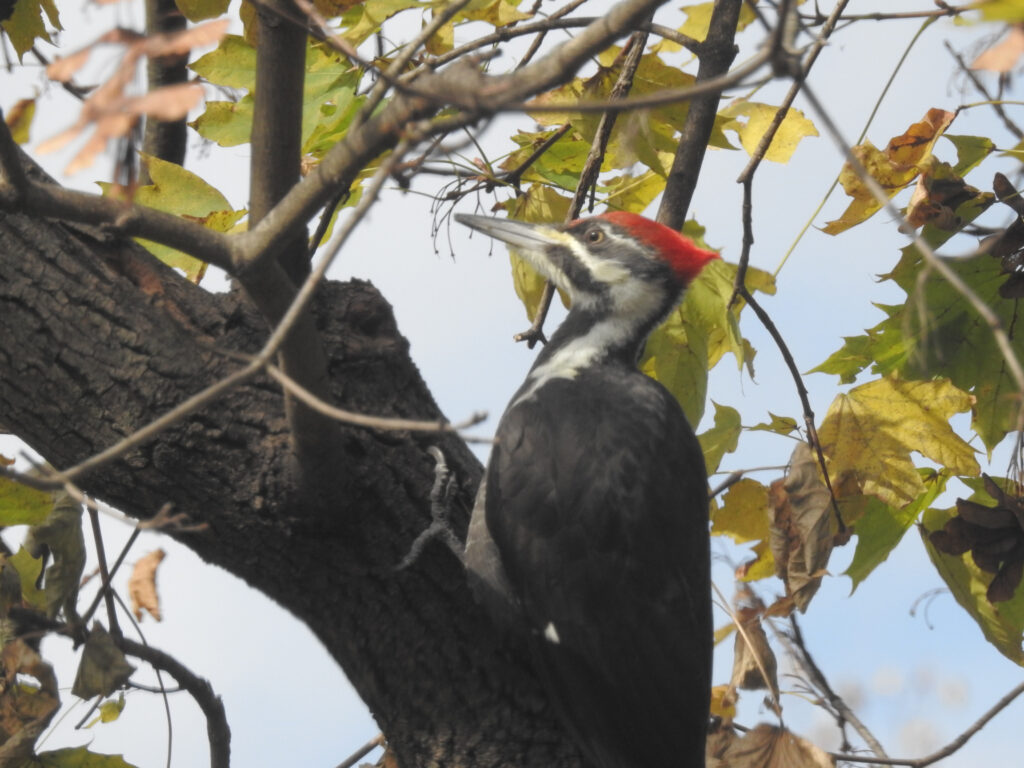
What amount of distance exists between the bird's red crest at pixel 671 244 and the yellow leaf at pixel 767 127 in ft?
1.06

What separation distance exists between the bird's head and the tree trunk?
2.94 feet

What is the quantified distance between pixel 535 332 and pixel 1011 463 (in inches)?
50.8

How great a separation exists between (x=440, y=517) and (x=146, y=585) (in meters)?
0.75

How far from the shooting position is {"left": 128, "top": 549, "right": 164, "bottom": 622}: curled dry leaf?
2631 mm

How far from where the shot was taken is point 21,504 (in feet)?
9.11

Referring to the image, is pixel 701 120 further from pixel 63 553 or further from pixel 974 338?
pixel 63 553

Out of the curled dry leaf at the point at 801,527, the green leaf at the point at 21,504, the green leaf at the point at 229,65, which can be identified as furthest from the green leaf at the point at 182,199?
the curled dry leaf at the point at 801,527

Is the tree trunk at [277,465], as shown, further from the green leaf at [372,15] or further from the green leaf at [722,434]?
the green leaf at [722,434]

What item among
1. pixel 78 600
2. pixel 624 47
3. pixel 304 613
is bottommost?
pixel 304 613

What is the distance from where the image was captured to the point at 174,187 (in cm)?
287

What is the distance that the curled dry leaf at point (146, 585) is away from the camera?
2631 millimetres

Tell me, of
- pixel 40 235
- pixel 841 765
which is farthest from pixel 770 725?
pixel 40 235

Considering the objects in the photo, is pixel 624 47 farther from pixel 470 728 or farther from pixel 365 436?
pixel 470 728

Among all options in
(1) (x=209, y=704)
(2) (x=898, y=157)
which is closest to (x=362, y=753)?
(1) (x=209, y=704)
